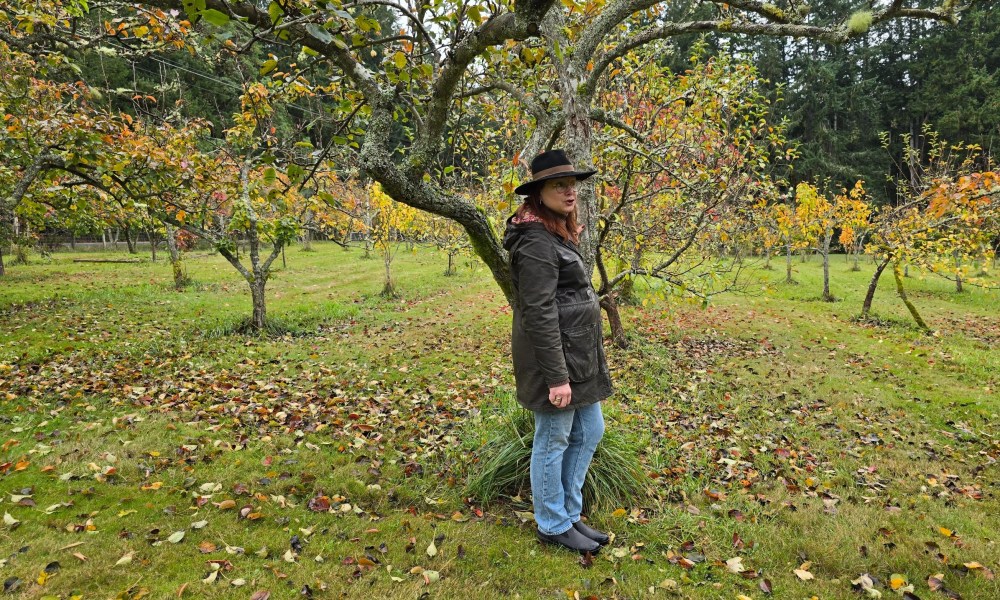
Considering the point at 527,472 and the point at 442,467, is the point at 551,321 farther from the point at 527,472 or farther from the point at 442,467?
the point at 442,467

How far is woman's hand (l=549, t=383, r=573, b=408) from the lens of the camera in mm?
2686

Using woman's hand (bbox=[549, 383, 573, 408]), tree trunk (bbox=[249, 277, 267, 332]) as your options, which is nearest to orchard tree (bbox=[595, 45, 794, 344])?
woman's hand (bbox=[549, 383, 573, 408])

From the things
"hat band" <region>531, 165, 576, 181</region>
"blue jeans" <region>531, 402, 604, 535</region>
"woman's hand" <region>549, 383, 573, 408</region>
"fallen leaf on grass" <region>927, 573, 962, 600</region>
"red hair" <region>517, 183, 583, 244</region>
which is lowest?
"fallen leaf on grass" <region>927, 573, 962, 600</region>

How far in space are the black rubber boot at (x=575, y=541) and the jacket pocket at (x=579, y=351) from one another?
113 cm

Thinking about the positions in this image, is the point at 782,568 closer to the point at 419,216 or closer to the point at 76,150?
the point at 76,150

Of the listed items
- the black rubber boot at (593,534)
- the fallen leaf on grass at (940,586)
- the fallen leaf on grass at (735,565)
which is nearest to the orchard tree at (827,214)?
the fallen leaf on grass at (940,586)

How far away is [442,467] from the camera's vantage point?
4.30 meters

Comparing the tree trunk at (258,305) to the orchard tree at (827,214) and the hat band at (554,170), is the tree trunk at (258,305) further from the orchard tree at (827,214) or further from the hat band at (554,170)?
the orchard tree at (827,214)

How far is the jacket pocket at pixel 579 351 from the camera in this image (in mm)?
2789

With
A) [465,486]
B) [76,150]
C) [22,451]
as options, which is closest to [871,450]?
[465,486]

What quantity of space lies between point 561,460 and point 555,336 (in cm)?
87

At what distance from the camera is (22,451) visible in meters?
4.23

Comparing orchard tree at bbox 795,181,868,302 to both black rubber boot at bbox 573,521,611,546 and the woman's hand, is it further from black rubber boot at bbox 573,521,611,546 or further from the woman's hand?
the woman's hand

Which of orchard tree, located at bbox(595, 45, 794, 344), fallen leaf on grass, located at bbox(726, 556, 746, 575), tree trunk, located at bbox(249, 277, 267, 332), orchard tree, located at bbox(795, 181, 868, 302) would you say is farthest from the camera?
orchard tree, located at bbox(795, 181, 868, 302)
